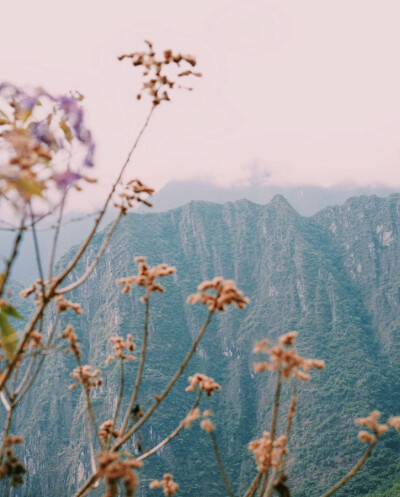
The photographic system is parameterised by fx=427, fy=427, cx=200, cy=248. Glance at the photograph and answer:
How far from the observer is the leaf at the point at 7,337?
1923mm

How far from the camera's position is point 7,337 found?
195 cm

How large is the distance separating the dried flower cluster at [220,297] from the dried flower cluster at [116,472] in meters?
0.75

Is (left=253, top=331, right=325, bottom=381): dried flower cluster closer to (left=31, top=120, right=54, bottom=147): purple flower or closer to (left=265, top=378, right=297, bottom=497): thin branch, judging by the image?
(left=265, top=378, right=297, bottom=497): thin branch

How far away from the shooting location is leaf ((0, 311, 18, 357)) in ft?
Result: 6.31

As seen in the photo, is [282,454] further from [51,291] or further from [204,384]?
[51,291]

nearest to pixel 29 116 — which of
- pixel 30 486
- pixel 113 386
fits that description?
pixel 30 486

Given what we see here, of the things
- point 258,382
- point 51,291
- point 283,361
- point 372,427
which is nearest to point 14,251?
point 51,291

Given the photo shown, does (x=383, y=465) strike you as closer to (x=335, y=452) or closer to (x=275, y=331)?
(x=335, y=452)

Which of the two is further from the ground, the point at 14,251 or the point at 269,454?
the point at 14,251

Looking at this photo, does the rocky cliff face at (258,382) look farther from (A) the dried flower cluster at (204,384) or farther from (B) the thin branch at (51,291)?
(B) the thin branch at (51,291)

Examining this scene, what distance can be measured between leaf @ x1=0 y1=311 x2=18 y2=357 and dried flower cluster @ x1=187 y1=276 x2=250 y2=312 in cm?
84

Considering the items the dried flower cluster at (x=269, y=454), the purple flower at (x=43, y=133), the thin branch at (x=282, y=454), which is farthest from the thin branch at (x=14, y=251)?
the dried flower cluster at (x=269, y=454)

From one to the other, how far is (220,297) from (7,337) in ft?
3.32

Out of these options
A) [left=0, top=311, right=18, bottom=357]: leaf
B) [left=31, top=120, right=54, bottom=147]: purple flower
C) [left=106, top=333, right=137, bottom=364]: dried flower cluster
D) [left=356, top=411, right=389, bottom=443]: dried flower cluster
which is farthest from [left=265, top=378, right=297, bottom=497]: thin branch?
[left=31, top=120, right=54, bottom=147]: purple flower
